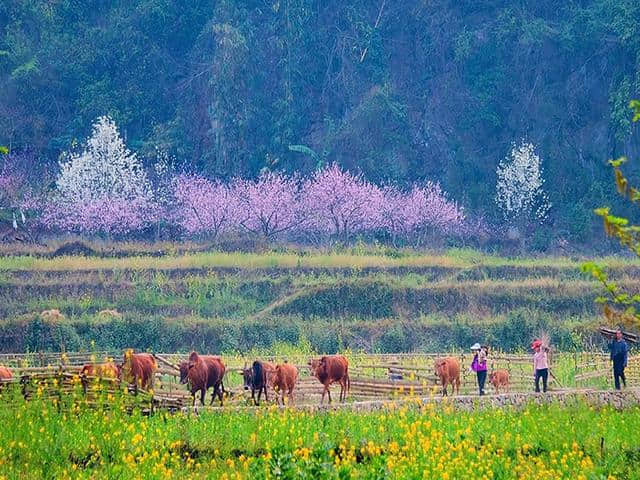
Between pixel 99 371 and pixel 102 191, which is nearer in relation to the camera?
pixel 99 371

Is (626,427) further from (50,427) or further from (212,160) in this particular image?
(212,160)

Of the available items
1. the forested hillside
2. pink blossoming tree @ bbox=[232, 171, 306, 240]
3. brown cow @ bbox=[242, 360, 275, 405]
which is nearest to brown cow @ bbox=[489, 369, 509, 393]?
brown cow @ bbox=[242, 360, 275, 405]

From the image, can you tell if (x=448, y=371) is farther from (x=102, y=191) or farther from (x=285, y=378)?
(x=102, y=191)

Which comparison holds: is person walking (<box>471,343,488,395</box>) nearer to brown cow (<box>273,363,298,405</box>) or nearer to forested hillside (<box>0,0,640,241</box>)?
brown cow (<box>273,363,298,405</box>)

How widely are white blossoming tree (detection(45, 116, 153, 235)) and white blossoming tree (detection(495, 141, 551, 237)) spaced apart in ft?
46.6

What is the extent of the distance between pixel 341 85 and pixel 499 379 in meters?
38.0

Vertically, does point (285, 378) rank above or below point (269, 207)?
below

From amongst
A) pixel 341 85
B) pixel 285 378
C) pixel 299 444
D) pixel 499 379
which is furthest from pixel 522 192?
pixel 299 444

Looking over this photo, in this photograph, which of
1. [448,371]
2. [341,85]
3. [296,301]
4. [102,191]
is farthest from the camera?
[341,85]

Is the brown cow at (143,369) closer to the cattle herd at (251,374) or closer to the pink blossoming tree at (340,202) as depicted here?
the cattle herd at (251,374)

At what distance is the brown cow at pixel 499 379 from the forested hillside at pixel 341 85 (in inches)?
1224

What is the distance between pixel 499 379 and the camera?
86.8ft

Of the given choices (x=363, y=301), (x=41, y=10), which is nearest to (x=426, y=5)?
(x=41, y=10)

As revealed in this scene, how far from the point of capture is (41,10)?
64.4m
